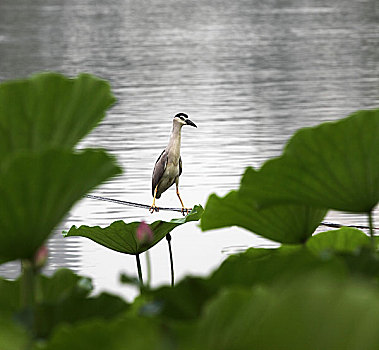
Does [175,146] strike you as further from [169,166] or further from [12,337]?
[12,337]

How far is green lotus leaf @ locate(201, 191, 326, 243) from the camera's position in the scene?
25.6 inches

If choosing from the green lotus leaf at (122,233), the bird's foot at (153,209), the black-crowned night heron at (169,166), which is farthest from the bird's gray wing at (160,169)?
the green lotus leaf at (122,233)

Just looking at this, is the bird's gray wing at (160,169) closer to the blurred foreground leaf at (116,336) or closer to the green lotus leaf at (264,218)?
the green lotus leaf at (264,218)

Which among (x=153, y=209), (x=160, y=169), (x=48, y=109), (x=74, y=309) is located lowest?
(x=153, y=209)

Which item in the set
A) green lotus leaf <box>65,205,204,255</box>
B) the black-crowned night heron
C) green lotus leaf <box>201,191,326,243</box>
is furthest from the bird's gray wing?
green lotus leaf <box>201,191,326,243</box>

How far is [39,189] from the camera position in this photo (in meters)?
0.48

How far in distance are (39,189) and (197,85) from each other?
893 cm

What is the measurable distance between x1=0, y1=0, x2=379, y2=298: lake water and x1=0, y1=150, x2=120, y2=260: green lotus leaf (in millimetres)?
103

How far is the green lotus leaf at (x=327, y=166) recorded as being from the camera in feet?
1.93

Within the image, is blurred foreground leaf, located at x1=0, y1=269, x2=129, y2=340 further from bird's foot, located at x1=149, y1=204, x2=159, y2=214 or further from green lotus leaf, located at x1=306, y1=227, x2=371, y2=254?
bird's foot, located at x1=149, y1=204, x2=159, y2=214

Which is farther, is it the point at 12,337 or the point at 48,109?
the point at 48,109

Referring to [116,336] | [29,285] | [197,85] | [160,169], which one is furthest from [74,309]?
[197,85]

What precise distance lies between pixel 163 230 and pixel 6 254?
31.7 inches

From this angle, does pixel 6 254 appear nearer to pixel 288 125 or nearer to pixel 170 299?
pixel 170 299
